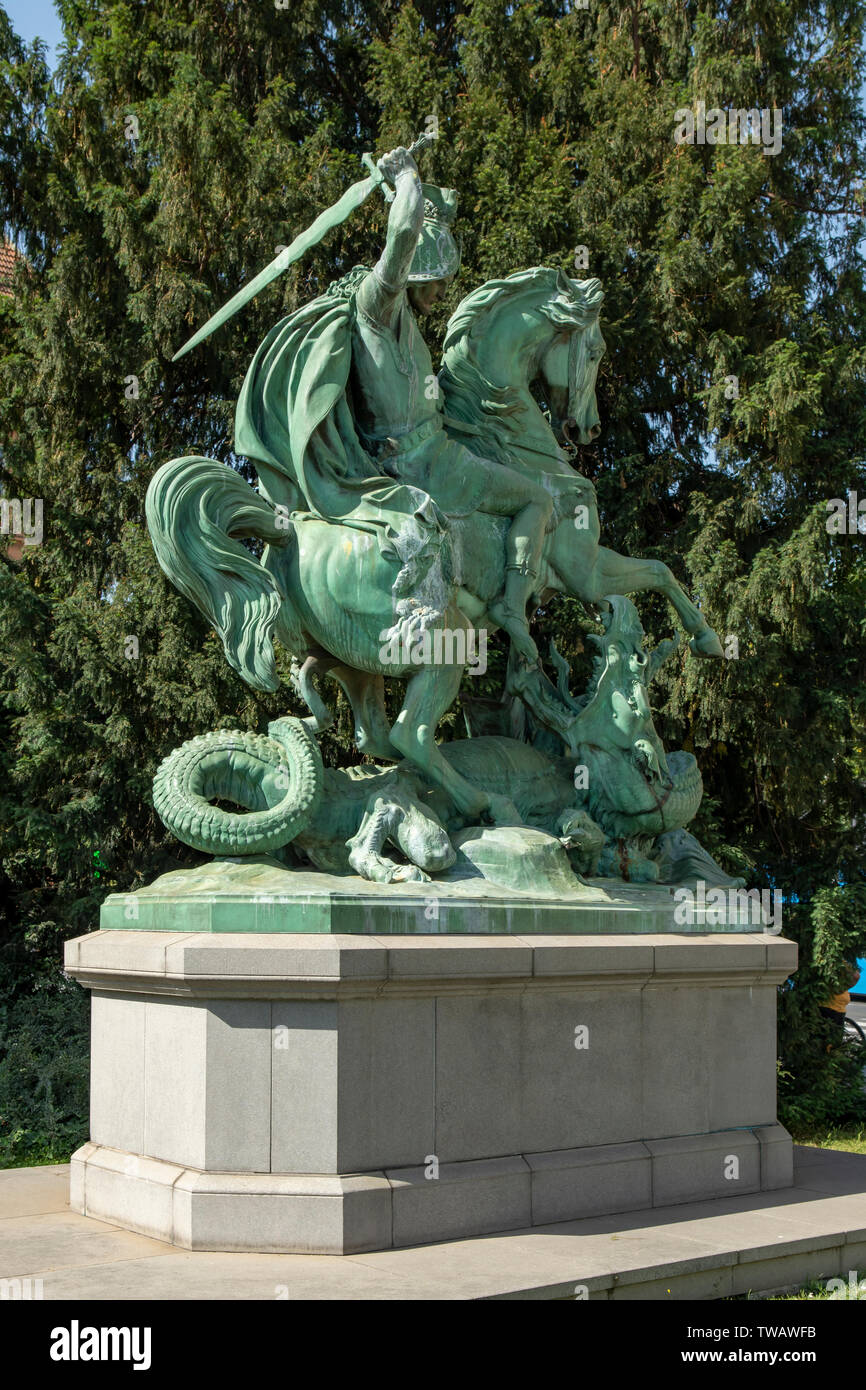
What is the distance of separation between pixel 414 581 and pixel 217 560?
100 cm

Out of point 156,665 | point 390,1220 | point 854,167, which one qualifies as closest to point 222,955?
point 390,1220

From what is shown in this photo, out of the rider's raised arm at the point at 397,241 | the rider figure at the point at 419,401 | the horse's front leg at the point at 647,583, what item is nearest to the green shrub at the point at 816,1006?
the horse's front leg at the point at 647,583

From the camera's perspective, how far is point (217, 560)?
265 inches

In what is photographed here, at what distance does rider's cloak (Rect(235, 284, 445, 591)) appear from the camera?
6.79 m

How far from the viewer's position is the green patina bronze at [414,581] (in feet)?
22.0

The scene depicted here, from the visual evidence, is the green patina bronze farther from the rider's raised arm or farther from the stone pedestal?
the stone pedestal

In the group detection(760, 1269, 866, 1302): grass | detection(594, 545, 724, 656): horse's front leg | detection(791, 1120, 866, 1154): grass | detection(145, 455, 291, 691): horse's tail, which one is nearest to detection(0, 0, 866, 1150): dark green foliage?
detection(791, 1120, 866, 1154): grass

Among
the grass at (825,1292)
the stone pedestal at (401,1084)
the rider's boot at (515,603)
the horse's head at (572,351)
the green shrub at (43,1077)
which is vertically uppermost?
the horse's head at (572,351)

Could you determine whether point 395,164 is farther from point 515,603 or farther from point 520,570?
point 515,603

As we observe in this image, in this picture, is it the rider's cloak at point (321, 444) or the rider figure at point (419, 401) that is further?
the rider figure at point (419, 401)

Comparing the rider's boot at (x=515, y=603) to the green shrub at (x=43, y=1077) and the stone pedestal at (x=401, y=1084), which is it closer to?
the stone pedestal at (x=401, y=1084)

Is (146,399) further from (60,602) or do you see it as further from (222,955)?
(222,955)

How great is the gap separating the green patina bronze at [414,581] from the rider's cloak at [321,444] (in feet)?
0.04
